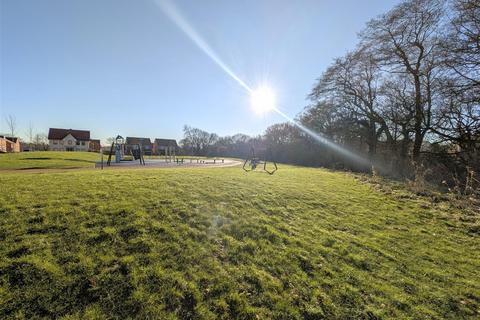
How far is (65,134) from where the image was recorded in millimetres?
60500

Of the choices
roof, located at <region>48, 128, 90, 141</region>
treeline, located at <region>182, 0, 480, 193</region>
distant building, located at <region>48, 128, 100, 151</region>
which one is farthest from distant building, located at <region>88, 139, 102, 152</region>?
treeline, located at <region>182, 0, 480, 193</region>

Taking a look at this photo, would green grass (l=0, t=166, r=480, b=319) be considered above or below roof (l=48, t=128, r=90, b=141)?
below

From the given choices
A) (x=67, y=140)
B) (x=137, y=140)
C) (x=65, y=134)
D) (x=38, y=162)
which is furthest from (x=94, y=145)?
(x=38, y=162)

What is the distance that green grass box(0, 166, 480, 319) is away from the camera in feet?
9.78

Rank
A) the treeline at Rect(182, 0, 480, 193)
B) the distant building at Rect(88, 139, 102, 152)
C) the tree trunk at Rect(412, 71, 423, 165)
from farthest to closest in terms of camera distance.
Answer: the distant building at Rect(88, 139, 102, 152) < the tree trunk at Rect(412, 71, 423, 165) < the treeline at Rect(182, 0, 480, 193)

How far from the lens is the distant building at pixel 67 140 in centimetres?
5956

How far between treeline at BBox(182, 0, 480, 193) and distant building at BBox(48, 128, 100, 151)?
2569 inches

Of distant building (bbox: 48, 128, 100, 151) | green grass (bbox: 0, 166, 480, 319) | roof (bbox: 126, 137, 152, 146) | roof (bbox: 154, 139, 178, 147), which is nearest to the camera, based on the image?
green grass (bbox: 0, 166, 480, 319)

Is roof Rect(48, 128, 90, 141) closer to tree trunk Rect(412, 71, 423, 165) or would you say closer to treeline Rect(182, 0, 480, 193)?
treeline Rect(182, 0, 480, 193)

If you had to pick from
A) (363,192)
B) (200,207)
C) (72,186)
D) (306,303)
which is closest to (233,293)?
(306,303)

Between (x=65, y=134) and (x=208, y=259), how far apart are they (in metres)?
75.2

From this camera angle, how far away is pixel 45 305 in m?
2.67

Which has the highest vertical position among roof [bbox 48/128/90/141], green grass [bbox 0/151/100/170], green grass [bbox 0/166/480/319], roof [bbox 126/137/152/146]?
roof [bbox 48/128/90/141]

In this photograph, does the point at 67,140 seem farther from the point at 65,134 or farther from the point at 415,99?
the point at 415,99
